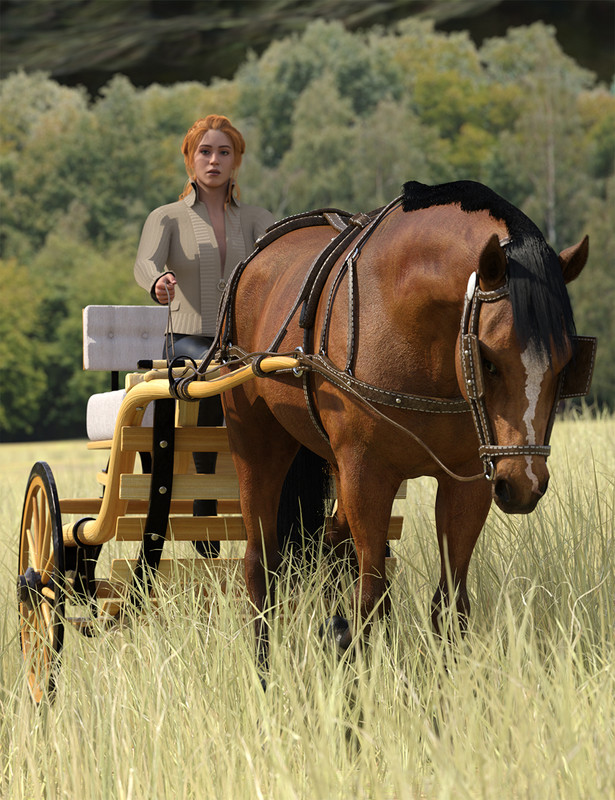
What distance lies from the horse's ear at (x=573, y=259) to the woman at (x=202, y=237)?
197 centimetres

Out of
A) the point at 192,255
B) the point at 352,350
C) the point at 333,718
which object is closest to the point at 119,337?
the point at 192,255

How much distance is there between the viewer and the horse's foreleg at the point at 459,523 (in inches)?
129

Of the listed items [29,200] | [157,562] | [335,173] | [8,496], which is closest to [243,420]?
[157,562]

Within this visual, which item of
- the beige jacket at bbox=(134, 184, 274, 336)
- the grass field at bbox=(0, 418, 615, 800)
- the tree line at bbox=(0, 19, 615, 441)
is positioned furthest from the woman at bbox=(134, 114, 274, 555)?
the tree line at bbox=(0, 19, 615, 441)

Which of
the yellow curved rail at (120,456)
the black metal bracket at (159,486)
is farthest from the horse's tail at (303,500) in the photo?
the yellow curved rail at (120,456)

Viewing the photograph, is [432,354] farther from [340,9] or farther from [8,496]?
[340,9]

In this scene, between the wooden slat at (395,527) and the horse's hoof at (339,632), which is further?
the wooden slat at (395,527)

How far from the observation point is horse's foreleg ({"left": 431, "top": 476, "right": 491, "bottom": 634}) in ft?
10.7

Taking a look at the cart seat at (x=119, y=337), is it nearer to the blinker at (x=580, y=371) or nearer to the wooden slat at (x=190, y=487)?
the wooden slat at (x=190, y=487)

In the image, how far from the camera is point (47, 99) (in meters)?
39.2

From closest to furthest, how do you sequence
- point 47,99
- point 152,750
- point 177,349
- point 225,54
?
1. point 152,750
2. point 177,349
3. point 47,99
4. point 225,54

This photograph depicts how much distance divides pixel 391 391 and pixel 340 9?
154 feet

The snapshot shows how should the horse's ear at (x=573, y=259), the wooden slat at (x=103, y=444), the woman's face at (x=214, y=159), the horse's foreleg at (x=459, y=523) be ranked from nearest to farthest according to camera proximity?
1. the horse's ear at (x=573, y=259)
2. the horse's foreleg at (x=459, y=523)
3. the woman's face at (x=214, y=159)
4. the wooden slat at (x=103, y=444)

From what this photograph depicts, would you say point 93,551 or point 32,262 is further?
point 32,262
